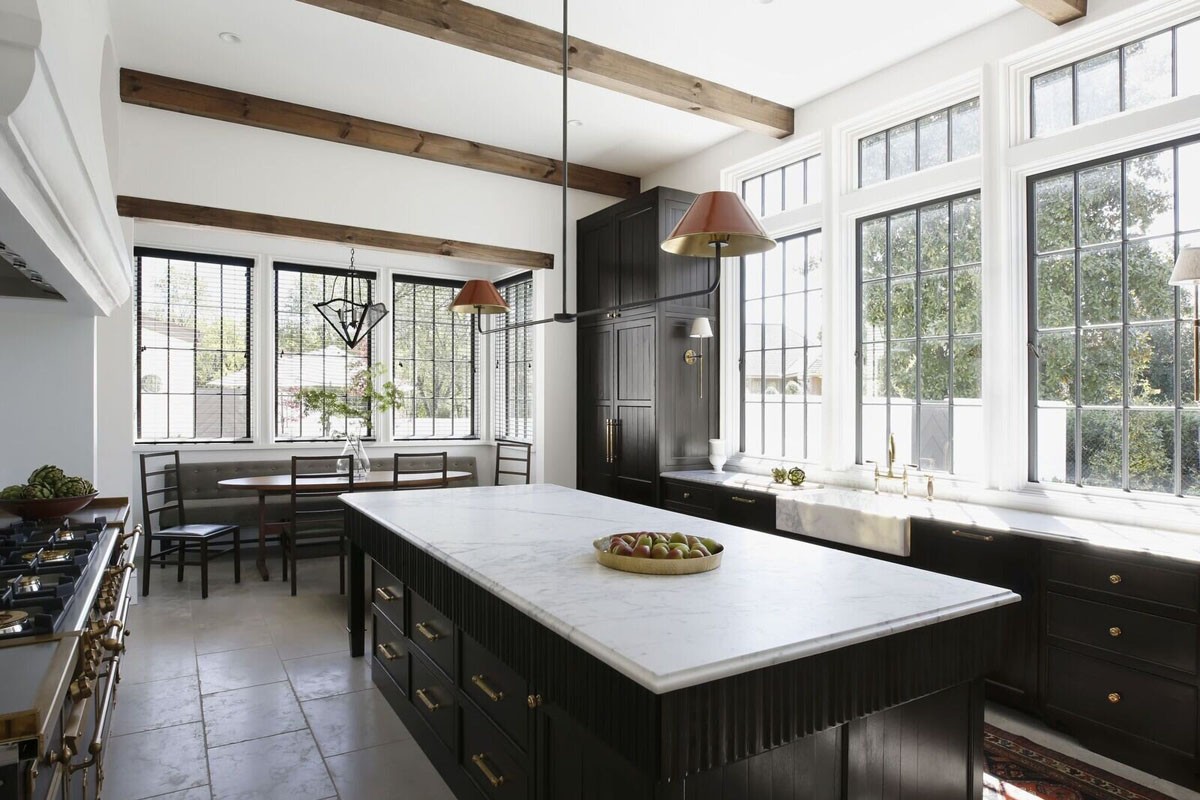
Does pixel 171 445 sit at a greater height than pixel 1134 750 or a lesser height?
greater

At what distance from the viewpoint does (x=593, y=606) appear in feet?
5.46

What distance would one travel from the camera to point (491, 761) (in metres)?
2.09

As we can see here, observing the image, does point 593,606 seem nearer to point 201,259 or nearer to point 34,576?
point 34,576

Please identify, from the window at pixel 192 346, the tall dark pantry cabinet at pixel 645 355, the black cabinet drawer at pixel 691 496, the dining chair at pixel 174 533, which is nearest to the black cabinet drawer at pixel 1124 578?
the black cabinet drawer at pixel 691 496

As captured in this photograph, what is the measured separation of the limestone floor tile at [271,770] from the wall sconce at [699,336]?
348cm

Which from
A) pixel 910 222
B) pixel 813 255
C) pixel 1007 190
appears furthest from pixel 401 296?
pixel 1007 190

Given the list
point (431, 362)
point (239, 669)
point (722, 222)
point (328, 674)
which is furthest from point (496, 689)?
point (431, 362)

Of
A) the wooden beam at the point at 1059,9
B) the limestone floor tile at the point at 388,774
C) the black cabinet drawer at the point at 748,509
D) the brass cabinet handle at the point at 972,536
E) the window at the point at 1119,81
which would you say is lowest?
the limestone floor tile at the point at 388,774

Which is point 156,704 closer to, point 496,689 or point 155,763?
point 155,763

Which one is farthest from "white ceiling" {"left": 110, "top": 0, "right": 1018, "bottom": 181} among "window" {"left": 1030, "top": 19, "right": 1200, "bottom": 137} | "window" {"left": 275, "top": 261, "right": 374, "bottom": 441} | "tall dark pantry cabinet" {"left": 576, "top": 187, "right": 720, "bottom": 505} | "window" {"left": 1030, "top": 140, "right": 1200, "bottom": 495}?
"window" {"left": 275, "top": 261, "right": 374, "bottom": 441}

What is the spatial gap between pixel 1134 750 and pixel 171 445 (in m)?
6.95

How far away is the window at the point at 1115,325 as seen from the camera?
313 cm

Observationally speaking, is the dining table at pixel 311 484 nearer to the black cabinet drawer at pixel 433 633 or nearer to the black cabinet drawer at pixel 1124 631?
the black cabinet drawer at pixel 433 633

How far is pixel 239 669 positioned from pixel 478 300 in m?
2.18
